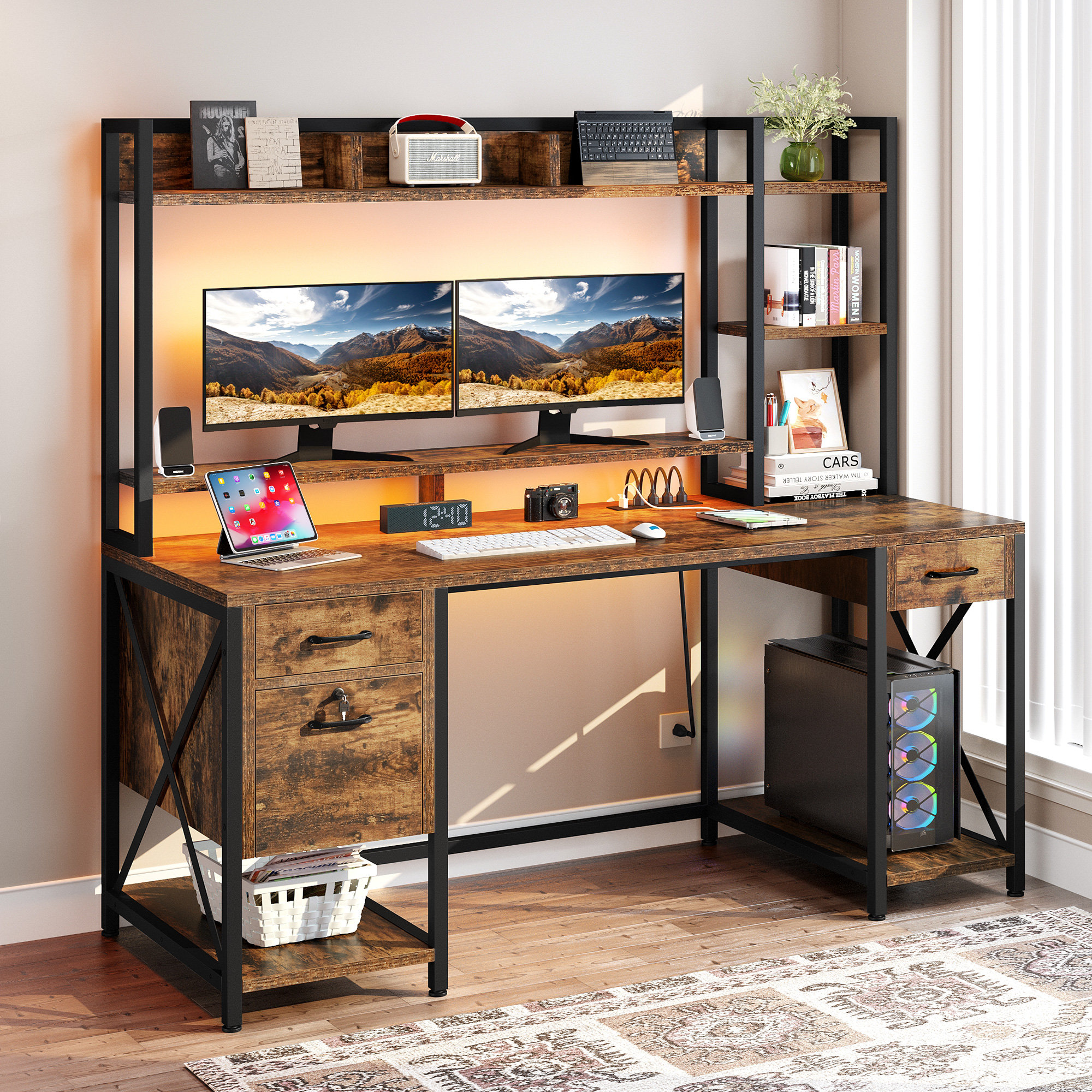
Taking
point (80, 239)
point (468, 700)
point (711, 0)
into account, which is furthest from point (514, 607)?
point (711, 0)

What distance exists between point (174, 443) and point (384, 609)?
65 cm

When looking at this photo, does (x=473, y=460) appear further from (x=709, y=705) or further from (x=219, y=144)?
(x=709, y=705)

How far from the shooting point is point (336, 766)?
3.13m

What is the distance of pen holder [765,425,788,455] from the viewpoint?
411 cm

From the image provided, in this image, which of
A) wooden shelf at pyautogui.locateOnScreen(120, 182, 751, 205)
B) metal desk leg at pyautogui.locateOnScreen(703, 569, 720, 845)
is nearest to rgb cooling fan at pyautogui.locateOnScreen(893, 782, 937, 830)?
metal desk leg at pyautogui.locateOnScreen(703, 569, 720, 845)

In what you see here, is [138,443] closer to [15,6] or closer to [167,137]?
[167,137]

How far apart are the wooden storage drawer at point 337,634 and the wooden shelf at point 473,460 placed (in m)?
0.45

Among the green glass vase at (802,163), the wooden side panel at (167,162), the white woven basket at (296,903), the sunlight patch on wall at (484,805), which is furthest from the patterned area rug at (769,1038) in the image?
the green glass vase at (802,163)

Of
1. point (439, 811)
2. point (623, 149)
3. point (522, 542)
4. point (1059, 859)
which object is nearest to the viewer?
point (439, 811)

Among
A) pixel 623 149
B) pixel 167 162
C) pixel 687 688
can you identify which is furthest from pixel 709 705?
pixel 167 162

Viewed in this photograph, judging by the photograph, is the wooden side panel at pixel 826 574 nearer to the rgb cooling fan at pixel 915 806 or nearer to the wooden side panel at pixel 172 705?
the rgb cooling fan at pixel 915 806

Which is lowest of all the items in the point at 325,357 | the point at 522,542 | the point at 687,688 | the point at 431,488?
the point at 687,688

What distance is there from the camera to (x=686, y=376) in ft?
13.7

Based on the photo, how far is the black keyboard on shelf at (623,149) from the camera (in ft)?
12.1
